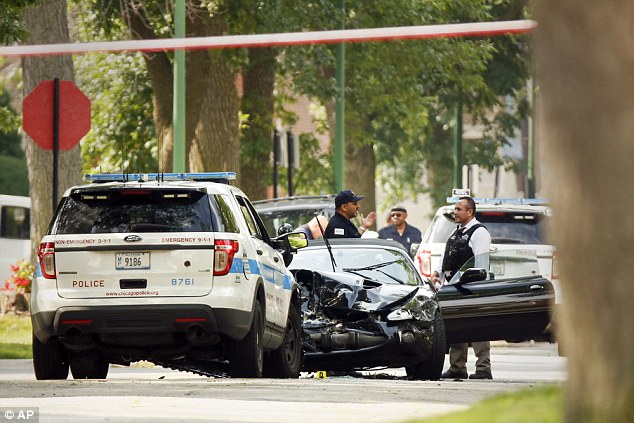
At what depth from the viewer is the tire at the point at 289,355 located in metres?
14.0

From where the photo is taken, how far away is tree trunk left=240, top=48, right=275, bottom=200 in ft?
108

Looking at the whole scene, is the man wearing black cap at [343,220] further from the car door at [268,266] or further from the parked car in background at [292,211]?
the parked car in background at [292,211]

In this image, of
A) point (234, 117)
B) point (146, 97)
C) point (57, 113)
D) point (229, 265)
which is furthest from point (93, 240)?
point (146, 97)

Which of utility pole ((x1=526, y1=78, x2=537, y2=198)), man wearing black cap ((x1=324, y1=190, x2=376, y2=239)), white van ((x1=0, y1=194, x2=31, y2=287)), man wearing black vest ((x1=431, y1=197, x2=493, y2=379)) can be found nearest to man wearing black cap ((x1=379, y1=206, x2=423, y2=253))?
man wearing black cap ((x1=324, y1=190, x2=376, y2=239))

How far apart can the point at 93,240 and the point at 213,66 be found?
15.0 m

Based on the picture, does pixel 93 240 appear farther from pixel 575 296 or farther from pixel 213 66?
pixel 213 66

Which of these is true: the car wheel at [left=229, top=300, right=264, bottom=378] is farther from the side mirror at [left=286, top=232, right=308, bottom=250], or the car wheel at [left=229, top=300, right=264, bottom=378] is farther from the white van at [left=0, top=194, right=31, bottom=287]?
the white van at [left=0, top=194, right=31, bottom=287]

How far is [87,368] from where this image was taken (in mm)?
14078

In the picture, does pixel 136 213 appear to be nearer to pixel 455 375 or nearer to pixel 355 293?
pixel 355 293

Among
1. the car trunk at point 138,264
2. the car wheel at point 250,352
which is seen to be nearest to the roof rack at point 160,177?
the car trunk at point 138,264

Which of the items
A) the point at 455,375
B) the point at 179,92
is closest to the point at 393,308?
the point at 455,375

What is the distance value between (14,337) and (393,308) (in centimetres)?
762

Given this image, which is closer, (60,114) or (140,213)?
(140,213)

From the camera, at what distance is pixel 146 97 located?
112 feet
